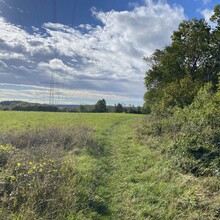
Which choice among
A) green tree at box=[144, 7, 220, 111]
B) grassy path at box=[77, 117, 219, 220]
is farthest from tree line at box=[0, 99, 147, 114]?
grassy path at box=[77, 117, 219, 220]

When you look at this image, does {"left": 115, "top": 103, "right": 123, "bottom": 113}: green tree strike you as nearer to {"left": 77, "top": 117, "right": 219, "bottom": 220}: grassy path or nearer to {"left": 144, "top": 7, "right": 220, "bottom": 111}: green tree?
{"left": 144, "top": 7, "right": 220, "bottom": 111}: green tree

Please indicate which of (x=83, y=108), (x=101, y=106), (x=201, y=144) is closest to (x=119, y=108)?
(x=101, y=106)

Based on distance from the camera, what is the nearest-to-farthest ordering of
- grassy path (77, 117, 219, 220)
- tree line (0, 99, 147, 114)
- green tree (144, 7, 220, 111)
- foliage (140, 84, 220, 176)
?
1. grassy path (77, 117, 219, 220)
2. foliage (140, 84, 220, 176)
3. green tree (144, 7, 220, 111)
4. tree line (0, 99, 147, 114)

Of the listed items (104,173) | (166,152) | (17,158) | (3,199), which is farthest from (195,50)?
(3,199)

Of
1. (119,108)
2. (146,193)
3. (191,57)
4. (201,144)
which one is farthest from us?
(119,108)

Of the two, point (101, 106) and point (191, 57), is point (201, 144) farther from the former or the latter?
point (101, 106)

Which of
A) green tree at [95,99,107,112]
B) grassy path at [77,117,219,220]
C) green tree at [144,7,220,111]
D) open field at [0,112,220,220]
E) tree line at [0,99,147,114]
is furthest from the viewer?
green tree at [95,99,107,112]

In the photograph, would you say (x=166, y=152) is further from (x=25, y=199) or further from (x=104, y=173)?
(x=25, y=199)

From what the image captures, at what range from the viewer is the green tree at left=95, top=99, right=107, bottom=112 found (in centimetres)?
9562

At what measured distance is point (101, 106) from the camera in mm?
96812

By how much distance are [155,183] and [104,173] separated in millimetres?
1772

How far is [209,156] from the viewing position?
295 inches

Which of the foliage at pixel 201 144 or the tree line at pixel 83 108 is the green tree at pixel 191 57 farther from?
the tree line at pixel 83 108

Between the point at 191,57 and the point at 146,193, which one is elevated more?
A: the point at 191,57
